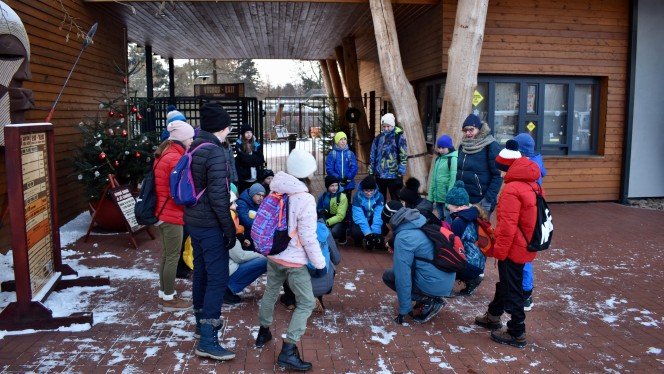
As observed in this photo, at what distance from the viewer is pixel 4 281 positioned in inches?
212

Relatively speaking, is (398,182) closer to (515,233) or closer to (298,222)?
(515,233)

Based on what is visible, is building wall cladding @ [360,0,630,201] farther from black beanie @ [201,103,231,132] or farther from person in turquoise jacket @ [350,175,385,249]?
black beanie @ [201,103,231,132]

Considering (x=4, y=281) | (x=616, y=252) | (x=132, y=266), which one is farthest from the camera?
(x=616, y=252)

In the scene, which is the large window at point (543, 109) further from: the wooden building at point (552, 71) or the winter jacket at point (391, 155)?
the winter jacket at point (391, 155)

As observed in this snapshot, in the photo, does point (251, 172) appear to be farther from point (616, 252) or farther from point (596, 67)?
point (596, 67)

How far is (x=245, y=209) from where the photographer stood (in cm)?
607

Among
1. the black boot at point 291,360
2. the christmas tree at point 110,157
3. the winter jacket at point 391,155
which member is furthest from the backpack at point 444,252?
the christmas tree at point 110,157

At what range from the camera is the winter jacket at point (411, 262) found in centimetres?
446

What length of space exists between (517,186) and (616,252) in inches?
164

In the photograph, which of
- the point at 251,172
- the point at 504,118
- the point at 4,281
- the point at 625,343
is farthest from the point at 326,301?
the point at 504,118

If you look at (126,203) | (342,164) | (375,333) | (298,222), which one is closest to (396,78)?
(342,164)

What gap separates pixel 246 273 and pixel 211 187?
148 cm

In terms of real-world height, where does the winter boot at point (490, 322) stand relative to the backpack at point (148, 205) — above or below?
below

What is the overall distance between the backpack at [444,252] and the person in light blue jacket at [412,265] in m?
0.03
